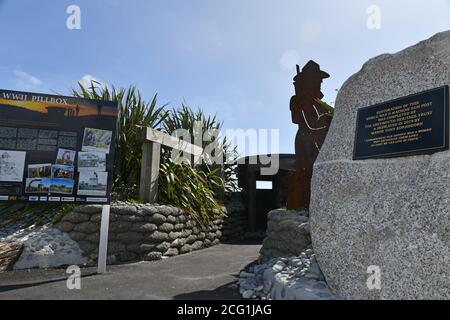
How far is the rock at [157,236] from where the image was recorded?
576 cm

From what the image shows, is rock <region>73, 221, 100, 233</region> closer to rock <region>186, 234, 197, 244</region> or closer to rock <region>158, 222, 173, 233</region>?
rock <region>158, 222, 173, 233</region>

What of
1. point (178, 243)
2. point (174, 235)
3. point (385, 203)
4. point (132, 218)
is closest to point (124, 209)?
point (132, 218)

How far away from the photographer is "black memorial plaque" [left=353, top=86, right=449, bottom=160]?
Result: 2932 millimetres

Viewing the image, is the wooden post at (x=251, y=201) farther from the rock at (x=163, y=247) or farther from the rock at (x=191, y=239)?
the rock at (x=163, y=247)

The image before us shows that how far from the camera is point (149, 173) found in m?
6.36

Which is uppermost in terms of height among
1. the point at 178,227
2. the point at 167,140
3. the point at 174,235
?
the point at 167,140

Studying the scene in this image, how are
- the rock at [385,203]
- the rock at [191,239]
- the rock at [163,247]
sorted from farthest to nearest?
the rock at [191,239], the rock at [163,247], the rock at [385,203]

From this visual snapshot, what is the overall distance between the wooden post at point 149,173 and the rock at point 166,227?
567mm

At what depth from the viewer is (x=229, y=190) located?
10.6m

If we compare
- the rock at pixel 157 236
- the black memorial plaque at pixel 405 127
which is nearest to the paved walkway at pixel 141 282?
the rock at pixel 157 236

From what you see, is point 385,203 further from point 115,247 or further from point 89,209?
point 89,209

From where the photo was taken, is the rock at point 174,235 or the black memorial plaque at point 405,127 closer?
the black memorial plaque at point 405,127

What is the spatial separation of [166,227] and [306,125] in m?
3.05
